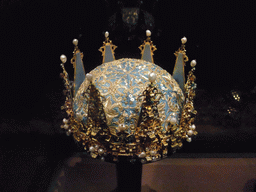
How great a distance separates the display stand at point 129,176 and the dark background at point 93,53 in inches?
16.9

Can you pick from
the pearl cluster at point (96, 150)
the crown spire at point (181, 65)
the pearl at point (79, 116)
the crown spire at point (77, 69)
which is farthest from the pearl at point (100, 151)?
the crown spire at point (181, 65)

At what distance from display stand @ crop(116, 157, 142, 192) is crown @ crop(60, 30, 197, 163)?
0.38ft

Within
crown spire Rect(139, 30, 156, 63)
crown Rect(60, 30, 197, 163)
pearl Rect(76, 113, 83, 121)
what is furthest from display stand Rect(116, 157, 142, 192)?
crown spire Rect(139, 30, 156, 63)

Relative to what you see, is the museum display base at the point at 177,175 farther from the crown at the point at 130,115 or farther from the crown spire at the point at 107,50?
the crown spire at the point at 107,50

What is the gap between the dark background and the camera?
2.82 feet

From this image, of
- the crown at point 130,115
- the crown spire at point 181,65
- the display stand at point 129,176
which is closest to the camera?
the crown at point 130,115

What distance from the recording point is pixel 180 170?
125 centimetres

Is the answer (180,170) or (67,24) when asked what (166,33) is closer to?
(67,24)

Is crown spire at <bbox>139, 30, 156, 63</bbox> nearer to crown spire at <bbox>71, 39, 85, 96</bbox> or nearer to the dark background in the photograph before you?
the dark background

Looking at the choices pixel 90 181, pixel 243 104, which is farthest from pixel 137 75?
pixel 243 104

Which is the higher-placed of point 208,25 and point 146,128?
point 208,25

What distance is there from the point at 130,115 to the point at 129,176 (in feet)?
0.93

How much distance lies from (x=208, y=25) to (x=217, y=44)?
4.8 inches

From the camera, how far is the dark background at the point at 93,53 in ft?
2.82
